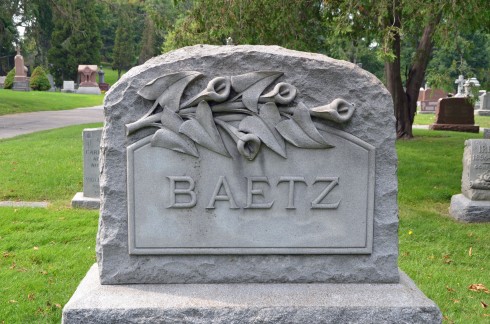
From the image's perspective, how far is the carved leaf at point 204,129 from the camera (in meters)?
2.74

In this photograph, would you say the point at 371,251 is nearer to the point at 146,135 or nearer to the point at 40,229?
the point at 146,135

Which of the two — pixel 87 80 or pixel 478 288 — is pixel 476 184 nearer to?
pixel 478 288

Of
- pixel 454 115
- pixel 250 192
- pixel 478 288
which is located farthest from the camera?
pixel 454 115

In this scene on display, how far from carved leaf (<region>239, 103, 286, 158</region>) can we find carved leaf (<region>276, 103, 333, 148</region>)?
34 millimetres

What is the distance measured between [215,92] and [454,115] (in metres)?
17.5

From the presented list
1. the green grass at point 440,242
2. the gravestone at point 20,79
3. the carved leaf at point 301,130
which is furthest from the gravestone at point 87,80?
the carved leaf at point 301,130

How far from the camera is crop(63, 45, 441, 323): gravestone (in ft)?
8.96

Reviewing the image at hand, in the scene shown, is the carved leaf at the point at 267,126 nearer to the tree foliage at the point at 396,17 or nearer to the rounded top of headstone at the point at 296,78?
the rounded top of headstone at the point at 296,78

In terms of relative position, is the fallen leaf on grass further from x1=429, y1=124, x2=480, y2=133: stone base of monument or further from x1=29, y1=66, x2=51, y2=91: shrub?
x1=29, y1=66, x2=51, y2=91: shrub

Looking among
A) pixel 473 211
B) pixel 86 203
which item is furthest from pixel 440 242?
pixel 86 203

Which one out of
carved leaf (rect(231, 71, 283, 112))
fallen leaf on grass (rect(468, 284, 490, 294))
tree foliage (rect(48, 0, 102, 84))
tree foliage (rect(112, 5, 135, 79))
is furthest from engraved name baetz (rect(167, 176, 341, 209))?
tree foliage (rect(112, 5, 135, 79))

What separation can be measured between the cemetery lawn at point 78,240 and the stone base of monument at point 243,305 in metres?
1.41

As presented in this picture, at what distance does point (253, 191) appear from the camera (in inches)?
110

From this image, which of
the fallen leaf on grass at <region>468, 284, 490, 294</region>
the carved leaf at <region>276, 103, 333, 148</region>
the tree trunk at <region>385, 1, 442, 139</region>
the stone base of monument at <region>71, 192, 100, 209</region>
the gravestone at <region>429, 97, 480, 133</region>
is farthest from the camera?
the gravestone at <region>429, 97, 480, 133</region>
